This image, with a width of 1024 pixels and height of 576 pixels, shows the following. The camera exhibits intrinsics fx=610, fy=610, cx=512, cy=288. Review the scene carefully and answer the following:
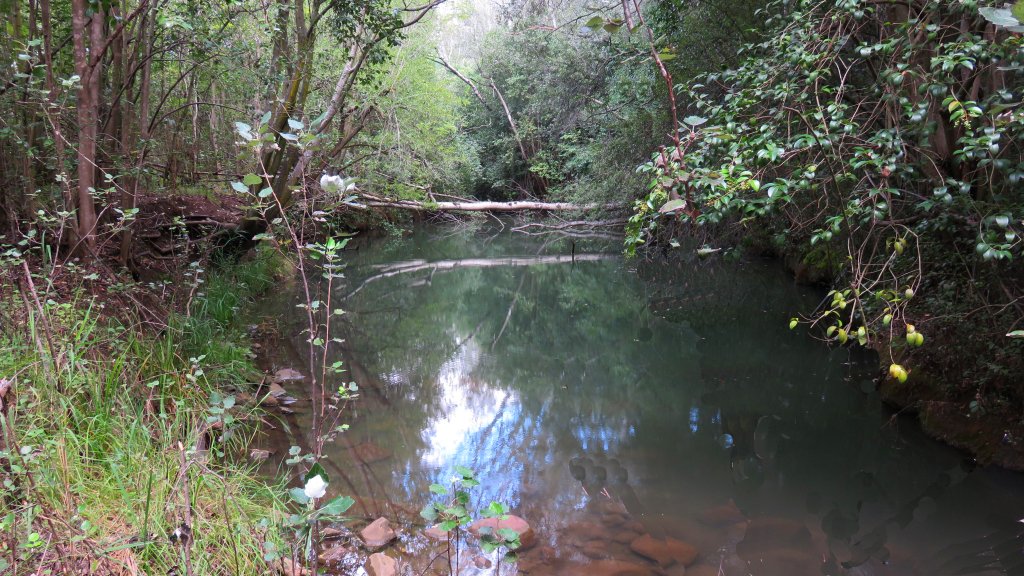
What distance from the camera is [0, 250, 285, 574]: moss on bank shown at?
1.91 metres

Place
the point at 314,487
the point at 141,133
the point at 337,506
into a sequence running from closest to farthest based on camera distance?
1. the point at 314,487
2. the point at 337,506
3. the point at 141,133

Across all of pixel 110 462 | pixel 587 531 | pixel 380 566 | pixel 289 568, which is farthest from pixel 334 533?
pixel 587 531

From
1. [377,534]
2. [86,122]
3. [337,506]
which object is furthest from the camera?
[86,122]

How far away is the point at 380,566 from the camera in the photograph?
3.01m

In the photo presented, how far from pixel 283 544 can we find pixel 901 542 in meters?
3.28

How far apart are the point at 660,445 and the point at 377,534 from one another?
7.61 ft

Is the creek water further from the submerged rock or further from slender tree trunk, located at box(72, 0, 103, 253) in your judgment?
slender tree trunk, located at box(72, 0, 103, 253)

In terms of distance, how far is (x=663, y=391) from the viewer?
5.83 meters

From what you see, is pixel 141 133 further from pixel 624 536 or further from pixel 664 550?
pixel 664 550

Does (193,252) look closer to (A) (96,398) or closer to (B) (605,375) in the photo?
(A) (96,398)

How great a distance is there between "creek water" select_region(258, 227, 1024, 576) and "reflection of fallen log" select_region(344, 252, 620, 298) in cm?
300

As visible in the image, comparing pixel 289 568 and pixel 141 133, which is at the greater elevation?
pixel 141 133

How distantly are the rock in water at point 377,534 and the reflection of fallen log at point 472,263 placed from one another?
26.9 feet

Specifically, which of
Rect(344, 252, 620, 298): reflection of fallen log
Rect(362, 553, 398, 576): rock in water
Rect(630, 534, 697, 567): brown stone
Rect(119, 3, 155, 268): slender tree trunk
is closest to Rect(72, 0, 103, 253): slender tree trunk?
Rect(119, 3, 155, 268): slender tree trunk
